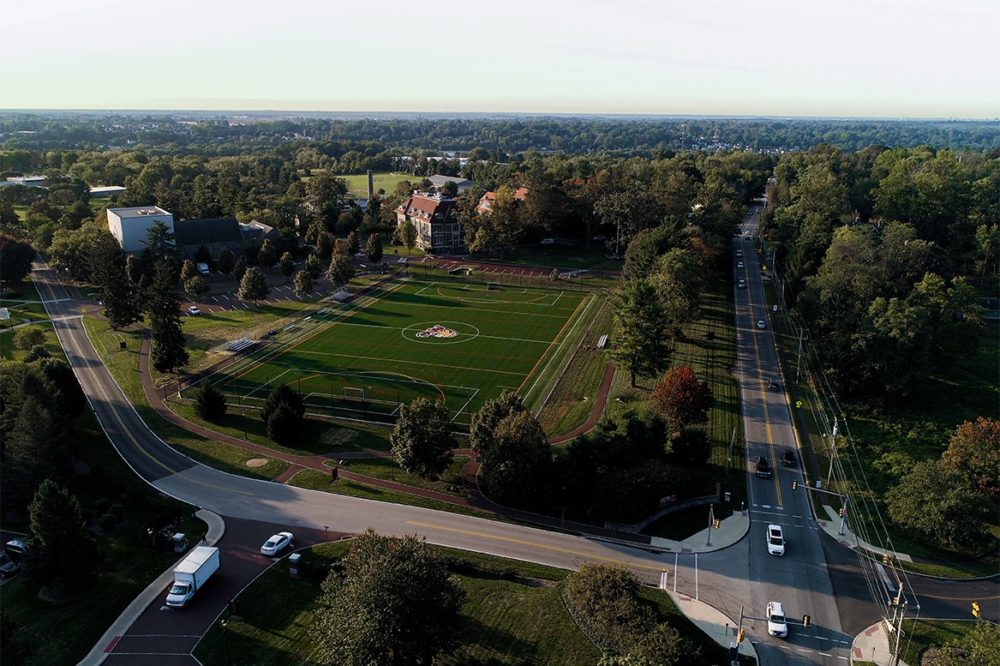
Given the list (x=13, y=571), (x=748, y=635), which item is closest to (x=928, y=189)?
(x=748, y=635)

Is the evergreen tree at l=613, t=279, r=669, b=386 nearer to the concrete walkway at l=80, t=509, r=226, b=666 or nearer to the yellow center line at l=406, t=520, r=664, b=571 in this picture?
the yellow center line at l=406, t=520, r=664, b=571

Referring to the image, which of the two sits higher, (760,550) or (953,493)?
(953,493)

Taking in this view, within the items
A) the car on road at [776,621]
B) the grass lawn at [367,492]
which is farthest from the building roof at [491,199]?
the car on road at [776,621]

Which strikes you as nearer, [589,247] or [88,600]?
[88,600]

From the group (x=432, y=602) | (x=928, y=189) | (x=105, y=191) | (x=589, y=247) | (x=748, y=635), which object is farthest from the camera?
(x=105, y=191)

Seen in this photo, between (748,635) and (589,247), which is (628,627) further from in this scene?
(589,247)

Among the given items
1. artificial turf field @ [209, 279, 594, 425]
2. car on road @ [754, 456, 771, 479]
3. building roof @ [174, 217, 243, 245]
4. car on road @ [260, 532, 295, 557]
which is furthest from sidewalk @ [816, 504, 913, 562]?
building roof @ [174, 217, 243, 245]

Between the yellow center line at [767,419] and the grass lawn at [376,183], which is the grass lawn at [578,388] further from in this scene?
the grass lawn at [376,183]

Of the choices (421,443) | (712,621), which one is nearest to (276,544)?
(421,443)
